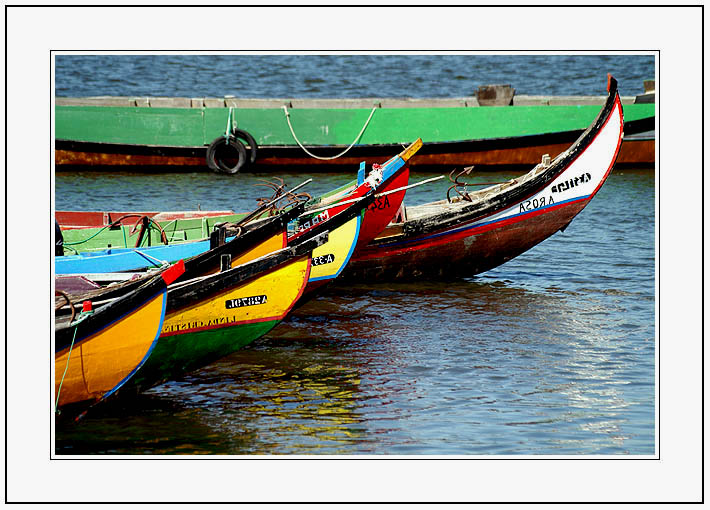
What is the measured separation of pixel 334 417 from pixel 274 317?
1.17 metres

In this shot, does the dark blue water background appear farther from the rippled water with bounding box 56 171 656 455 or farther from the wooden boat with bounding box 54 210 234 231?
the wooden boat with bounding box 54 210 234 231

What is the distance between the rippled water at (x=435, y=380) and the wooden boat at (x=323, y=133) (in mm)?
8351

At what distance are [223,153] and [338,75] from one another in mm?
15406

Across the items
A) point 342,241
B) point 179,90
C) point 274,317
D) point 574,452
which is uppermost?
point 179,90

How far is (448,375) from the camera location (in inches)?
380

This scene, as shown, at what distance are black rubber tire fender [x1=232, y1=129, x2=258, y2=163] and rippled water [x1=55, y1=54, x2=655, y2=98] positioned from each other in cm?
1031

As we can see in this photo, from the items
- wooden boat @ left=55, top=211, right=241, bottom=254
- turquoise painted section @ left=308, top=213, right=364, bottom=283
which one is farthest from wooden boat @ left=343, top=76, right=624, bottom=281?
turquoise painted section @ left=308, top=213, right=364, bottom=283

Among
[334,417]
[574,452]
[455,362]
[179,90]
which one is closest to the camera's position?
[574,452]

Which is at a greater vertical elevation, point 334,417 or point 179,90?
point 179,90

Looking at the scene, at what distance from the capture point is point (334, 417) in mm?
8531

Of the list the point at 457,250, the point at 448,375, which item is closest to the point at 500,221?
the point at 457,250

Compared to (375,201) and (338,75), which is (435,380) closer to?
(375,201)

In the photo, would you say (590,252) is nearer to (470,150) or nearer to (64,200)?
(470,150)
